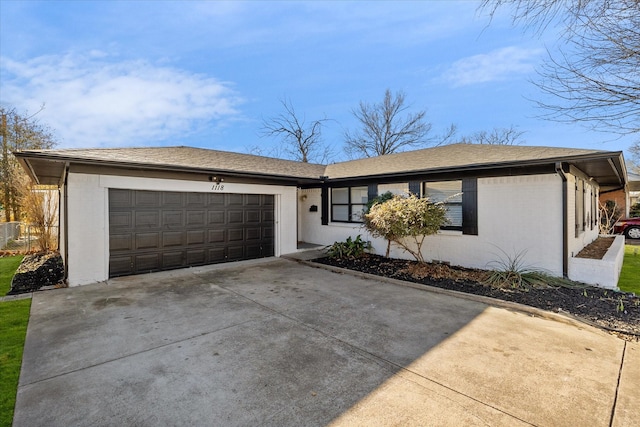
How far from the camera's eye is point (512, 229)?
7.36 metres

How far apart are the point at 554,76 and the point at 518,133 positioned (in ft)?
92.0

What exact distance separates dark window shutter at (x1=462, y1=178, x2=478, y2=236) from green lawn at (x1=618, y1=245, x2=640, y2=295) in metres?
3.15

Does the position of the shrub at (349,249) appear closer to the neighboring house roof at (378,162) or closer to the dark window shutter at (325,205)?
the dark window shutter at (325,205)

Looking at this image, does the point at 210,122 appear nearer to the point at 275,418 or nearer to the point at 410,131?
the point at 410,131

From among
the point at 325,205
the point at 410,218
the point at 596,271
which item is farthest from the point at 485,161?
the point at 325,205

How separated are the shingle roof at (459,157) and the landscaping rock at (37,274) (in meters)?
8.59

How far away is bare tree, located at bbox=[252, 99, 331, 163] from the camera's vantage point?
23.8 metres

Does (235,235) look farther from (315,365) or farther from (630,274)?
(630,274)

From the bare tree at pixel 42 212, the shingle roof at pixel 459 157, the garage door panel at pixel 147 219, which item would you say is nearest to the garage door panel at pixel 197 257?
the garage door panel at pixel 147 219

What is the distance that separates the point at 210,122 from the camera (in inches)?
798

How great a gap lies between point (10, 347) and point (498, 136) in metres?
33.3

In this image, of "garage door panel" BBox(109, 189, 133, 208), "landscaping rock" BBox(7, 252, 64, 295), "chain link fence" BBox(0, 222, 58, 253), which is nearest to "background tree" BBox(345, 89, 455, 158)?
"garage door panel" BBox(109, 189, 133, 208)

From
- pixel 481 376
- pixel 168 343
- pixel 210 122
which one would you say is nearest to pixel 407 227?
pixel 481 376

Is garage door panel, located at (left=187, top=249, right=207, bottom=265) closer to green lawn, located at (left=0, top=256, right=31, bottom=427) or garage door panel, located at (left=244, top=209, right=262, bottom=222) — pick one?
garage door panel, located at (left=244, top=209, right=262, bottom=222)
